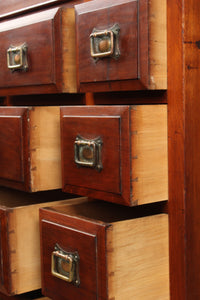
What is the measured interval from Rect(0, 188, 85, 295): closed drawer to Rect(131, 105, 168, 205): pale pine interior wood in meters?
0.32

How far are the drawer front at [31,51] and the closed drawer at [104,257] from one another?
32 centimetres

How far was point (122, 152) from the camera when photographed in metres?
1.00

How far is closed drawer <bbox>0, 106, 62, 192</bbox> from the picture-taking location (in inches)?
46.3

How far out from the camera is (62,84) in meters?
1.20

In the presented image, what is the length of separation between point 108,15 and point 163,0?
0.12 metres

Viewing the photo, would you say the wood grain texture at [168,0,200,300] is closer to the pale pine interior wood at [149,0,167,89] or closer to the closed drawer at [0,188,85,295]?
the pale pine interior wood at [149,0,167,89]

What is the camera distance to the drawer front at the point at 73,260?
102cm

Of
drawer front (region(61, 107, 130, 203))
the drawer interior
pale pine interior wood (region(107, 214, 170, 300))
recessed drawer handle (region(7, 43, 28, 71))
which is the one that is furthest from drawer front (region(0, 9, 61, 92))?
pale pine interior wood (region(107, 214, 170, 300))

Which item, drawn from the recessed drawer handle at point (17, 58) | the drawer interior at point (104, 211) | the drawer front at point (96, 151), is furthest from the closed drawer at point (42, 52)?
the drawer interior at point (104, 211)

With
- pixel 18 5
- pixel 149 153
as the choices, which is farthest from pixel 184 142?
pixel 18 5

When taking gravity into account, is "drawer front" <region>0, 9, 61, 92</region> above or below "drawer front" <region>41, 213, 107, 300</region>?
above

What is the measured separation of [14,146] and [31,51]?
0.22 meters

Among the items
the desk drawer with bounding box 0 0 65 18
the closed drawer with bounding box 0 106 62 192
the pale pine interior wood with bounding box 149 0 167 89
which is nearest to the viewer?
the pale pine interior wood with bounding box 149 0 167 89

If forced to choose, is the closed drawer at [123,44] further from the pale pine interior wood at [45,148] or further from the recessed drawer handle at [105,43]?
the pale pine interior wood at [45,148]
